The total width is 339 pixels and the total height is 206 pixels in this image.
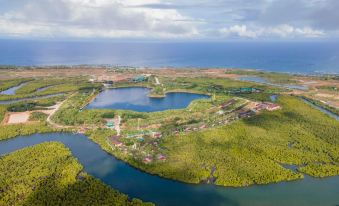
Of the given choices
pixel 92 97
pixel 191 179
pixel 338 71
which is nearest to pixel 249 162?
pixel 191 179

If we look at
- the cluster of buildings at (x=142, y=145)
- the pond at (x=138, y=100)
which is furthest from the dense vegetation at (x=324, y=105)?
the cluster of buildings at (x=142, y=145)

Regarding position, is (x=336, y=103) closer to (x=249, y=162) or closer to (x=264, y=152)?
(x=264, y=152)

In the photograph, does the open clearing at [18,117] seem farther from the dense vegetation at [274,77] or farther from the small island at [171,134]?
the dense vegetation at [274,77]

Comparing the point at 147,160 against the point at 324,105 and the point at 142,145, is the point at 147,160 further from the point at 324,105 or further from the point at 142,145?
the point at 324,105

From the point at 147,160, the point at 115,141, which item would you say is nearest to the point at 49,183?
the point at 147,160

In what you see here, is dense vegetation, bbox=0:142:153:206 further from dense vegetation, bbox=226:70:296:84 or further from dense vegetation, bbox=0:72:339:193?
dense vegetation, bbox=226:70:296:84

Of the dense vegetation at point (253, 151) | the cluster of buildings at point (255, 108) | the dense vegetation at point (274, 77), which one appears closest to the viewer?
the dense vegetation at point (253, 151)
